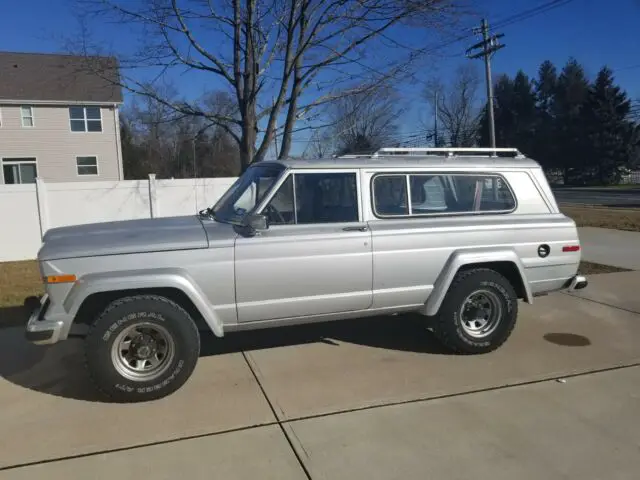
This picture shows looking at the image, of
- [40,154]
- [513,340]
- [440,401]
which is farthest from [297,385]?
[40,154]

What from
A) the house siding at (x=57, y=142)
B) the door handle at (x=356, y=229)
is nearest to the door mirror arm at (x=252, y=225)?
the door handle at (x=356, y=229)

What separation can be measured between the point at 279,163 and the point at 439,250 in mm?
1603

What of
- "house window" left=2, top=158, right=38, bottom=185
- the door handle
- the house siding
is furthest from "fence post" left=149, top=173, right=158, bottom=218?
"house window" left=2, top=158, right=38, bottom=185

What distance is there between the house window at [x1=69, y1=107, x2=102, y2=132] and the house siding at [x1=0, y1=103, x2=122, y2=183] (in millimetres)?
236

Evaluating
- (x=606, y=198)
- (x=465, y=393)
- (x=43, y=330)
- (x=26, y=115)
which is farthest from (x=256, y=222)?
(x=606, y=198)

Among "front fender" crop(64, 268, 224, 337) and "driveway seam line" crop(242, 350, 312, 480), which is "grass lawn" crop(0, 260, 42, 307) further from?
"driveway seam line" crop(242, 350, 312, 480)

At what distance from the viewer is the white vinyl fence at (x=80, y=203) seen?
10789 mm

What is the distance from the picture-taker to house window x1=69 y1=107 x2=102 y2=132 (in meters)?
28.4

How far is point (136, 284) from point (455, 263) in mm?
2671

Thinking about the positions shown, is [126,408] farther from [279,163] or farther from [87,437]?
[279,163]

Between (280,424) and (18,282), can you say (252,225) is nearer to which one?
(280,424)

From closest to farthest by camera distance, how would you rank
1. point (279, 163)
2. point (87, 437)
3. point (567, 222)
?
point (87, 437)
point (279, 163)
point (567, 222)

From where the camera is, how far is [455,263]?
15.6 ft

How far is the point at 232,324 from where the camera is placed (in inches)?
170
